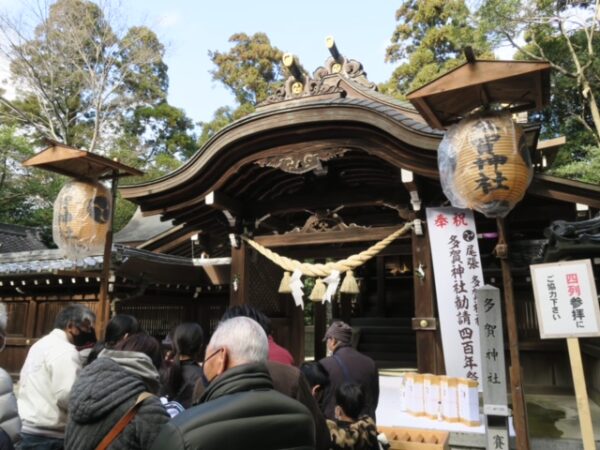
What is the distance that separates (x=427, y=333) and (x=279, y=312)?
3.86 metres

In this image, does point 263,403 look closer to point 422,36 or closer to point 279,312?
A: point 279,312

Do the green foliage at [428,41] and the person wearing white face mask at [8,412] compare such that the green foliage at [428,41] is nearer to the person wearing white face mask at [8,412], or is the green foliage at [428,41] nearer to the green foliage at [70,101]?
the green foliage at [70,101]

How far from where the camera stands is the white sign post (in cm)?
356

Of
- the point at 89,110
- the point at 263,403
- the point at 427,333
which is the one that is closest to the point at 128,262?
the point at 427,333

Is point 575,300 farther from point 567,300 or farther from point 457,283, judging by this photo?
point 457,283

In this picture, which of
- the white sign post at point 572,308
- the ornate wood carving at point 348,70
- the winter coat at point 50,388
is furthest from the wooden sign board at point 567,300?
the ornate wood carving at point 348,70

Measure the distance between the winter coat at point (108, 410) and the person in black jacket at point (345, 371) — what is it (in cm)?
185

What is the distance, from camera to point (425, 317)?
6.28 metres

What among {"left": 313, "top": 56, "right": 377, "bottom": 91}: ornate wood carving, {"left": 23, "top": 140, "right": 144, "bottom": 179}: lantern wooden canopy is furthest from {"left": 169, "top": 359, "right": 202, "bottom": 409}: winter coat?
{"left": 313, "top": 56, "right": 377, "bottom": 91}: ornate wood carving

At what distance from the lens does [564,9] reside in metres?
19.0

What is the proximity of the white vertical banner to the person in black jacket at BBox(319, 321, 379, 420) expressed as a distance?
99.9 inches

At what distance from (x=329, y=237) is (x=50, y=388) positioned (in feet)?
16.1

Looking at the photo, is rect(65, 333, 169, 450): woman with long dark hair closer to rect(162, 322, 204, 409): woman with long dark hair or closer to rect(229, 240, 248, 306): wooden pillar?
rect(162, 322, 204, 409): woman with long dark hair

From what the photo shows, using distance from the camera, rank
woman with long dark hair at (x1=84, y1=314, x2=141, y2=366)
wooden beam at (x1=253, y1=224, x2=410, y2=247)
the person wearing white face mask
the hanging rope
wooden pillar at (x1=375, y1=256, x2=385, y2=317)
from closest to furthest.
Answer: the person wearing white face mask → woman with long dark hair at (x1=84, y1=314, x2=141, y2=366) → the hanging rope → wooden beam at (x1=253, y1=224, x2=410, y2=247) → wooden pillar at (x1=375, y1=256, x2=385, y2=317)
